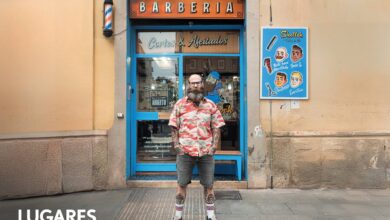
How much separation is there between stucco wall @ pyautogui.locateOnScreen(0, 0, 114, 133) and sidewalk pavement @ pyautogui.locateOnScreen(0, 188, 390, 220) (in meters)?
1.27

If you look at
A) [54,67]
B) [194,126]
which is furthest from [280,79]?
[54,67]

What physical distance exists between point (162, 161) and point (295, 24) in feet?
11.7

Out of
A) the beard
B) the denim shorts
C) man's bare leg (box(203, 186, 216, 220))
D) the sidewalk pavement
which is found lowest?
the sidewalk pavement

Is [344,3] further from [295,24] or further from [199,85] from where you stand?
[199,85]

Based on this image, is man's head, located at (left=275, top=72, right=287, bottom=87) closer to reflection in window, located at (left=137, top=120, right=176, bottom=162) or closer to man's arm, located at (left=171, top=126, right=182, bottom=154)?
reflection in window, located at (left=137, top=120, right=176, bottom=162)

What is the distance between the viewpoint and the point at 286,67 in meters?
6.83

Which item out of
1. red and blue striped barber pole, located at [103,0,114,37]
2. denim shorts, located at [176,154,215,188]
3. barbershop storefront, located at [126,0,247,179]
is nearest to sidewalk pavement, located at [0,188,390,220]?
denim shorts, located at [176,154,215,188]

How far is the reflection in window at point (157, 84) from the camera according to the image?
7.51 m

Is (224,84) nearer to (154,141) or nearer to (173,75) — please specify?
(173,75)

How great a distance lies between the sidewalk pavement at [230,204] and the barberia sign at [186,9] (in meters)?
3.17

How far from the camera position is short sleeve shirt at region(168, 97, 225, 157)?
4.80m

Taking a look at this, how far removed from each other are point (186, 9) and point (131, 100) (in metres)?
1.99

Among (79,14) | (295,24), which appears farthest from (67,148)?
(295,24)

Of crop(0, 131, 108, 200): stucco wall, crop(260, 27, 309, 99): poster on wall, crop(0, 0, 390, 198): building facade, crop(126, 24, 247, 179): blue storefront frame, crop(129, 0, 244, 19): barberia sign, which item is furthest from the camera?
crop(126, 24, 247, 179): blue storefront frame
